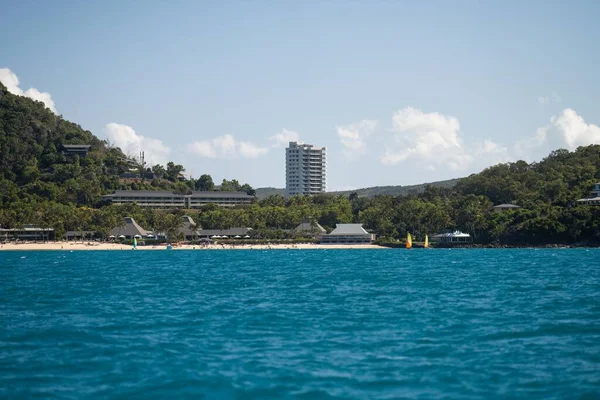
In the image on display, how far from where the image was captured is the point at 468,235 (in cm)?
16900

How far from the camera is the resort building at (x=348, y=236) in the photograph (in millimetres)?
183750

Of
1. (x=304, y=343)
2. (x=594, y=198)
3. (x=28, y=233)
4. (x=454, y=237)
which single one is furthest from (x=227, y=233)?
(x=304, y=343)

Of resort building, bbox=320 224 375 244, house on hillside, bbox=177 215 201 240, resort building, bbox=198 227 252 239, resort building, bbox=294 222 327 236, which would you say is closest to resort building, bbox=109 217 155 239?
house on hillside, bbox=177 215 201 240

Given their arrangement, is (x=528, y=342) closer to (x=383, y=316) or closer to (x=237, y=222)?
(x=383, y=316)

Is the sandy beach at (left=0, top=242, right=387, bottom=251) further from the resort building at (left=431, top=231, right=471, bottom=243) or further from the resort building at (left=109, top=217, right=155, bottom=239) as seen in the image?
the resort building at (left=431, top=231, right=471, bottom=243)

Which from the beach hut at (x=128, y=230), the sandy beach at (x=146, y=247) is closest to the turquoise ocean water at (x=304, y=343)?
the sandy beach at (x=146, y=247)

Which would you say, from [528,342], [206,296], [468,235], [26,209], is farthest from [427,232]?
[528,342]

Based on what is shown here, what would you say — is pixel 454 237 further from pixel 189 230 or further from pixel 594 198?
pixel 189 230

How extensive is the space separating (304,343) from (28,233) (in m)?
164

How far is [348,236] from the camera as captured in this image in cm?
18462

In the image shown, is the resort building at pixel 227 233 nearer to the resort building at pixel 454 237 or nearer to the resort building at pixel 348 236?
the resort building at pixel 348 236

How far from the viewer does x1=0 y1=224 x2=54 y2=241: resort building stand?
176 metres

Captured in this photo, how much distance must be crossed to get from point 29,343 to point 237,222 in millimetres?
164178

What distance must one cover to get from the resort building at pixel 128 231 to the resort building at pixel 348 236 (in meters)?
45.8
